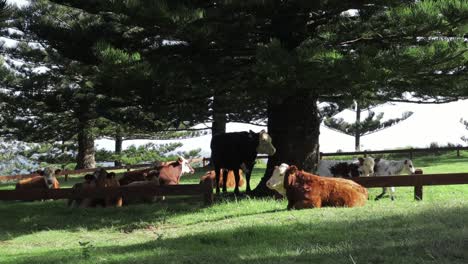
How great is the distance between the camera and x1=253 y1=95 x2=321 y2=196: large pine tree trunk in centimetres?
1061

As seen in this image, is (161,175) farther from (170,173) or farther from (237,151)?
(237,151)

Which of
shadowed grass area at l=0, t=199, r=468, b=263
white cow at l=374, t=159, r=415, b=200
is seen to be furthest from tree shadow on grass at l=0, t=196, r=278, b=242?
white cow at l=374, t=159, r=415, b=200

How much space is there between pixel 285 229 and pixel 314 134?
452cm

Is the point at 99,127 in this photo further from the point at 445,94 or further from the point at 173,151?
the point at 445,94

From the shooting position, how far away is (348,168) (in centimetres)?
1231

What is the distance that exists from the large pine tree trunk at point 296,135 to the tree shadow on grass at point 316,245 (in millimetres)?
3642

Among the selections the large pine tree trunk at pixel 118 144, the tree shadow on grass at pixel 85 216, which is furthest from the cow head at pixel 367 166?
the large pine tree trunk at pixel 118 144

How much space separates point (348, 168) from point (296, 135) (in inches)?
91.7

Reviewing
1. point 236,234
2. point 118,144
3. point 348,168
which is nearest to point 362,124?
point 118,144

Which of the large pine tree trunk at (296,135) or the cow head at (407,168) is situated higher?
the large pine tree trunk at (296,135)

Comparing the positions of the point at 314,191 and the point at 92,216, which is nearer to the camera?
the point at 314,191

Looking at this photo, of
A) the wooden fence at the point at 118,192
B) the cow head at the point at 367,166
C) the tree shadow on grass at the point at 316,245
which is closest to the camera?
the tree shadow on grass at the point at 316,245

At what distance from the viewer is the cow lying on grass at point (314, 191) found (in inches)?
326

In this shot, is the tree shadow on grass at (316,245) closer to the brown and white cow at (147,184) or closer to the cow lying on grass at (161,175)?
the brown and white cow at (147,184)
